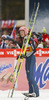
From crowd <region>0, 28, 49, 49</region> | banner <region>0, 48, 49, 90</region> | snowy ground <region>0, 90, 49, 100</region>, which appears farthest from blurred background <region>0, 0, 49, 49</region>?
snowy ground <region>0, 90, 49, 100</region>

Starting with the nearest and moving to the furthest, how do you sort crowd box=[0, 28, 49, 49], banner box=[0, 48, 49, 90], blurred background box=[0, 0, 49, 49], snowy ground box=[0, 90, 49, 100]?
snowy ground box=[0, 90, 49, 100] < banner box=[0, 48, 49, 90] < crowd box=[0, 28, 49, 49] < blurred background box=[0, 0, 49, 49]

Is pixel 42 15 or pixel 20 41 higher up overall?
pixel 42 15

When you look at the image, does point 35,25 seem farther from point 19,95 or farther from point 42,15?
point 19,95

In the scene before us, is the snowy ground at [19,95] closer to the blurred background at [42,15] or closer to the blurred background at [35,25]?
the blurred background at [35,25]

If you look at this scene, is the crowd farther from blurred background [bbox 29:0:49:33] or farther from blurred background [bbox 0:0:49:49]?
blurred background [bbox 29:0:49:33]

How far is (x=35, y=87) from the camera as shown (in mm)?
7828

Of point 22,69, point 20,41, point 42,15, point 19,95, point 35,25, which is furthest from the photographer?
point 42,15

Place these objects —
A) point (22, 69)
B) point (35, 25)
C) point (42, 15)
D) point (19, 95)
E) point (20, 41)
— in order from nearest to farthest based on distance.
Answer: point (19, 95), point (22, 69), point (20, 41), point (35, 25), point (42, 15)

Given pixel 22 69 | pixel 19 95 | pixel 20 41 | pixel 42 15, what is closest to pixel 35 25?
pixel 42 15

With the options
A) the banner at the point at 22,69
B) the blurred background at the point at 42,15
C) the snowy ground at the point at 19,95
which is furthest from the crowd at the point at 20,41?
the snowy ground at the point at 19,95

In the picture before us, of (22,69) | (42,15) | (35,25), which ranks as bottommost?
(22,69)

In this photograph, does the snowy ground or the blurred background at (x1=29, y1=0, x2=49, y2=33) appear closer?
the snowy ground

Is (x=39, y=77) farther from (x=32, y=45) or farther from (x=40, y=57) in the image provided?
(x=32, y=45)

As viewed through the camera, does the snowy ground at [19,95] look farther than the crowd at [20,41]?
No
